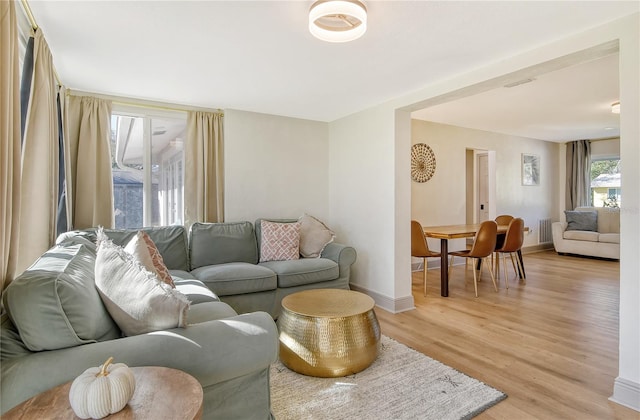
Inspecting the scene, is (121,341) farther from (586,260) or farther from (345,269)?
(586,260)

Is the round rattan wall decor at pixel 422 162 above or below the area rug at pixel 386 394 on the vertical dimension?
above

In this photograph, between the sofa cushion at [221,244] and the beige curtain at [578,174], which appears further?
the beige curtain at [578,174]

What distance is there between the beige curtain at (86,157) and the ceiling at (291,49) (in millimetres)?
209

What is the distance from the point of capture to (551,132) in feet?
20.8

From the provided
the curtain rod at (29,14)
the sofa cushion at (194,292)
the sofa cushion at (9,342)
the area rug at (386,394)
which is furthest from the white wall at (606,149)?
the sofa cushion at (9,342)

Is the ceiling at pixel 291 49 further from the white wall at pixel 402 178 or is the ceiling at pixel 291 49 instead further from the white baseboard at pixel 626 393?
the white baseboard at pixel 626 393

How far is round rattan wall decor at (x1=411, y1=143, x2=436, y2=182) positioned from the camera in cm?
532

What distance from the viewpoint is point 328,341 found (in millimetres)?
2137

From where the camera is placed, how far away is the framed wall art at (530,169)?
22.7 ft

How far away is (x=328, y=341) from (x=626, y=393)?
172cm

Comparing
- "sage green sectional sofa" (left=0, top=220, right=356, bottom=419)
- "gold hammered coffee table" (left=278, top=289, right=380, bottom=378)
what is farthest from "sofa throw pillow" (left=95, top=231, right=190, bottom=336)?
"gold hammered coffee table" (left=278, top=289, right=380, bottom=378)

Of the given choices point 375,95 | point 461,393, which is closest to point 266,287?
point 461,393

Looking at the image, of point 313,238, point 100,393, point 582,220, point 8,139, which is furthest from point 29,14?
point 582,220

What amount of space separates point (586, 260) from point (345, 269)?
210 inches
